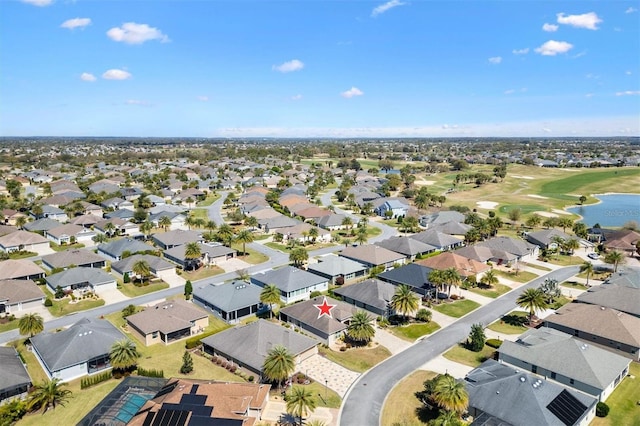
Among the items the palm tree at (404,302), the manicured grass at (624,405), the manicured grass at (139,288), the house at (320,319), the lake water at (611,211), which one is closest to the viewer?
the manicured grass at (624,405)

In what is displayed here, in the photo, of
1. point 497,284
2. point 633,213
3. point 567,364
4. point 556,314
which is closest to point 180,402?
point 567,364

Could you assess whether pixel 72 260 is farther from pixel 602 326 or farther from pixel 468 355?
pixel 602 326

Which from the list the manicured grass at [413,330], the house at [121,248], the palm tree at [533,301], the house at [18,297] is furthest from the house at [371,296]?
the house at [18,297]

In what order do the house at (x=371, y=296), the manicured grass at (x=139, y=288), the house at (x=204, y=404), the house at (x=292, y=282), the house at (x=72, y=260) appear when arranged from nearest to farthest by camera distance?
the house at (x=204, y=404) → the house at (x=371, y=296) → the house at (x=292, y=282) → the manicured grass at (x=139, y=288) → the house at (x=72, y=260)

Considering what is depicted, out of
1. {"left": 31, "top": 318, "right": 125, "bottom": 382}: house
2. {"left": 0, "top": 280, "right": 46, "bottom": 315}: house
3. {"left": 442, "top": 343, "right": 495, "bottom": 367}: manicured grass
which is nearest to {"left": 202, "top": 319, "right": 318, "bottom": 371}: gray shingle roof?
{"left": 31, "top": 318, "right": 125, "bottom": 382}: house

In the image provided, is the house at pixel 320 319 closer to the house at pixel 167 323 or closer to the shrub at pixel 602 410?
the house at pixel 167 323

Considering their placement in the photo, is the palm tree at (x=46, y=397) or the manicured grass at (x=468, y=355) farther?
the manicured grass at (x=468, y=355)
